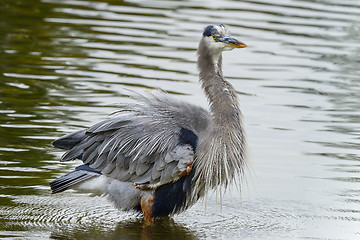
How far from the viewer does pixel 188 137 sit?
8.27m

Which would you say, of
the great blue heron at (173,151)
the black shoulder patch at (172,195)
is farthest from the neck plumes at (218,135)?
the black shoulder patch at (172,195)

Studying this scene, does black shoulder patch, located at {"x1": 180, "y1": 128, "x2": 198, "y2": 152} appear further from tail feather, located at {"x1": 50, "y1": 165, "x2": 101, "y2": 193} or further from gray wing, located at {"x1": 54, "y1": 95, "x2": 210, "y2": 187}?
tail feather, located at {"x1": 50, "y1": 165, "x2": 101, "y2": 193}

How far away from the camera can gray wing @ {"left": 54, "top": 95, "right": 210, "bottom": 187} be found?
8.20 metres

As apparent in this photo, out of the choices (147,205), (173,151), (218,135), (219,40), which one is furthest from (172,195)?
(219,40)

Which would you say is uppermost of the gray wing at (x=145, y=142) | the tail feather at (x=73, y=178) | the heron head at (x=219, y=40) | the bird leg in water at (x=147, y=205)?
the heron head at (x=219, y=40)

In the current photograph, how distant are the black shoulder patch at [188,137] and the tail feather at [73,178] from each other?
100 cm

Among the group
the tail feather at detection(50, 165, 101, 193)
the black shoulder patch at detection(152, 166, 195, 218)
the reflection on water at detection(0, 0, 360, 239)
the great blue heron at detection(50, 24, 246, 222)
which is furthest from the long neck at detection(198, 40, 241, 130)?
the tail feather at detection(50, 165, 101, 193)

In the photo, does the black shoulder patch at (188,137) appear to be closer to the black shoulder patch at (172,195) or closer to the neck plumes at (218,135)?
the neck plumes at (218,135)

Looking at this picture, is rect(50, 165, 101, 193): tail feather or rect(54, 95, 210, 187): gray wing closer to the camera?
rect(54, 95, 210, 187): gray wing

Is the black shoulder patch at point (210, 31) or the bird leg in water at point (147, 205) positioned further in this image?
the black shoulder patch at point (210, 31)

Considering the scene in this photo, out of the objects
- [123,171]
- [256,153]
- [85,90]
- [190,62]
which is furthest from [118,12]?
[123,171]

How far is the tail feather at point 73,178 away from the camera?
8312mm

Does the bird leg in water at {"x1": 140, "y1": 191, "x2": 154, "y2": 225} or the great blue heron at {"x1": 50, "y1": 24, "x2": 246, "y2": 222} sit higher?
the great blue heron at {"x1": 50, "y1": 24, "x2": 246, "y2": 222}

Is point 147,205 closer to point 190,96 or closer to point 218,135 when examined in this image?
point 218,135
